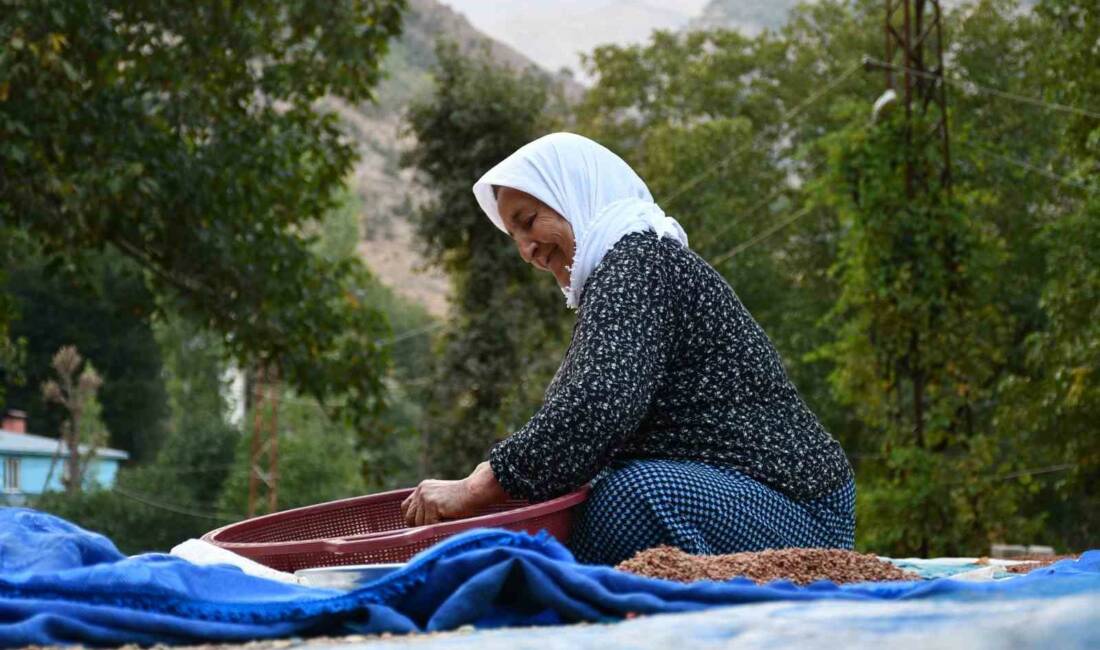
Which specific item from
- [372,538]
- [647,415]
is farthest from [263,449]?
[372,538]

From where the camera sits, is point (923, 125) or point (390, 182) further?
point (390, 182)

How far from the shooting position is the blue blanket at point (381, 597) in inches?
77.5

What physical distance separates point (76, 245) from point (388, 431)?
2.85 meters

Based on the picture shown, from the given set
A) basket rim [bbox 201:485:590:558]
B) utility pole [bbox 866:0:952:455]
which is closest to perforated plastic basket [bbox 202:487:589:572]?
basket rim [bbox 201:485:590:558]

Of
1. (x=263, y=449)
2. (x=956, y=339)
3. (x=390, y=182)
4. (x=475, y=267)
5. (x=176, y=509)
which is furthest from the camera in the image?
(x=390, y=182)

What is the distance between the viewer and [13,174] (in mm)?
9359

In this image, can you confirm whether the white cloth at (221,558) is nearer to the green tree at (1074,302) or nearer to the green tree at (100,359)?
the green tree at (1074,302)

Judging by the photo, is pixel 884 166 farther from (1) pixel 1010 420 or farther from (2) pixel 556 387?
(2) pixel 556 387

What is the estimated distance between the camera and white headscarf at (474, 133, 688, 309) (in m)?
3.32

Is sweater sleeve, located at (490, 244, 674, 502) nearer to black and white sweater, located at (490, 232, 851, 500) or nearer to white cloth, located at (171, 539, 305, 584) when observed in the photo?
black and white sweater, located at (490, 232, 851, 500)

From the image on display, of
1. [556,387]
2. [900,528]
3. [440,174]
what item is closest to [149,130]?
[900,528]

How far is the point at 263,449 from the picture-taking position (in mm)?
37344

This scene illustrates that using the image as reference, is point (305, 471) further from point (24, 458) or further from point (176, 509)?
point (24, 458)

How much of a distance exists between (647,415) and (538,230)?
0.58m
